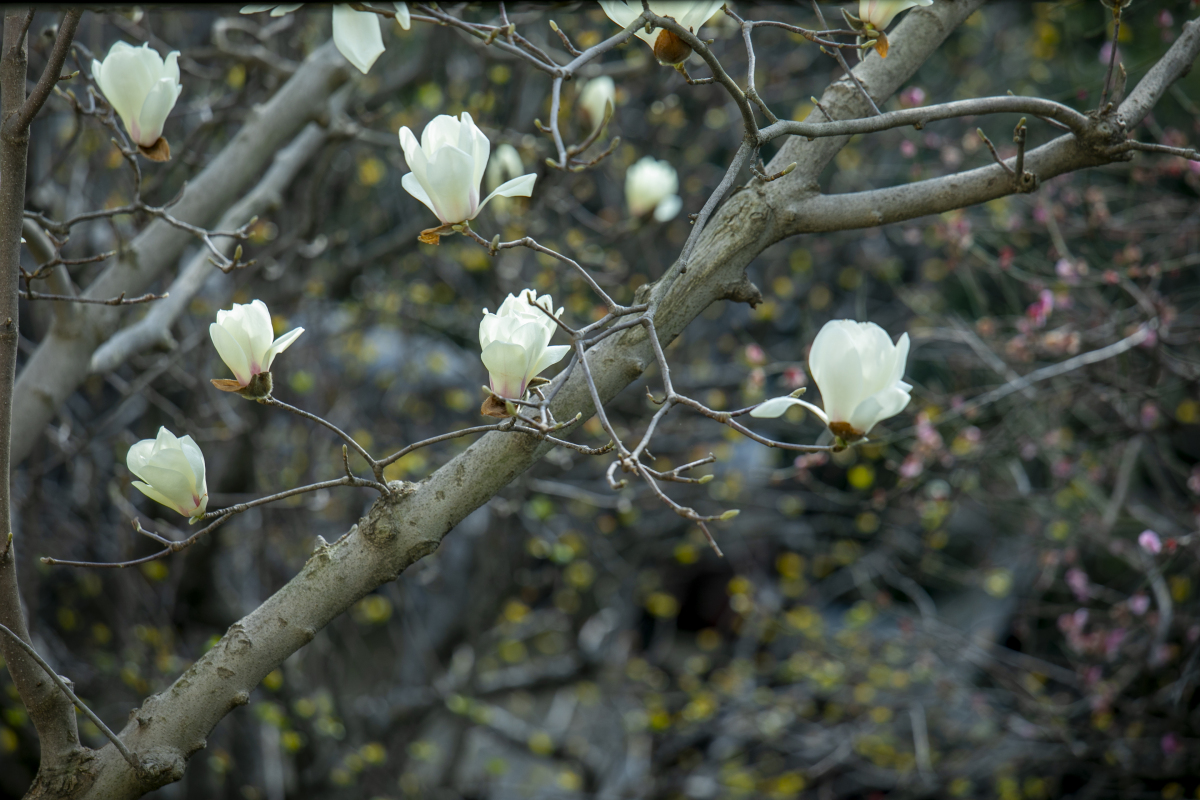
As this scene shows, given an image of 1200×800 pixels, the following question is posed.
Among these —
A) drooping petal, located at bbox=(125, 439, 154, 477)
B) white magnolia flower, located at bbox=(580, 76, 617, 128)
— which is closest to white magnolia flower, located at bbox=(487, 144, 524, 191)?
white magnolia flower, located at bbox=(580, 76, 617, 128)

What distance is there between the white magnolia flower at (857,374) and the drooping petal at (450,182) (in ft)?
1.35

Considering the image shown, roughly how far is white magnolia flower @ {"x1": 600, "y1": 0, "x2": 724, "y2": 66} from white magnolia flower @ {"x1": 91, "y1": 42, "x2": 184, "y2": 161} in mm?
623

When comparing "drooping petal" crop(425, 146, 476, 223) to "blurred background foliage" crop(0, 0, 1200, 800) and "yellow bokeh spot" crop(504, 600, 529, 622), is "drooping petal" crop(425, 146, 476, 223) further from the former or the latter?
"yellow bokeh spot" crop(504, 600, 529, 622)

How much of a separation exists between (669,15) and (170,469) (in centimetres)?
75

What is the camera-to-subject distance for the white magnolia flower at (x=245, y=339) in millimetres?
928

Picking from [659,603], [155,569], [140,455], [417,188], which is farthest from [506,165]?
[659,603]

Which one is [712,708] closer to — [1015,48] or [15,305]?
[15,305]

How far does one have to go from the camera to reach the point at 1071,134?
41.1 inches

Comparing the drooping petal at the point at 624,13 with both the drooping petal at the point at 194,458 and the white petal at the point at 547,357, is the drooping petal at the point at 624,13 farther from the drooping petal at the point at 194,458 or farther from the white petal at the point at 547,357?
the drooping petal at the point at 194,458

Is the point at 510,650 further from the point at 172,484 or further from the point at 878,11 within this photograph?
the point at 878,11

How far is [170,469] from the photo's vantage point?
92 centimetres

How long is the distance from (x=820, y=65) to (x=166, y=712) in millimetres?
3470

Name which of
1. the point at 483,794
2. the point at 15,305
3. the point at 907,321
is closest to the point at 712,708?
the point at 483,794

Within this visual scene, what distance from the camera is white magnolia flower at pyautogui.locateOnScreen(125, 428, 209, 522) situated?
3.02 feet
